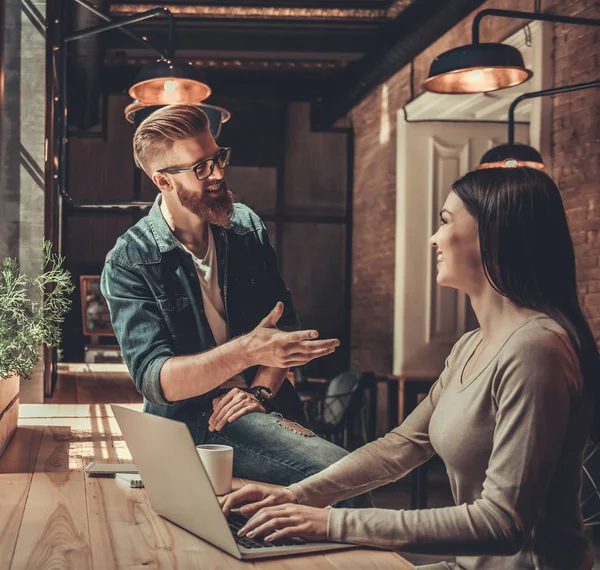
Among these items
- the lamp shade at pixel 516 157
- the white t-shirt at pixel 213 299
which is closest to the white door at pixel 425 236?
the lamp shade at pixel 516 157

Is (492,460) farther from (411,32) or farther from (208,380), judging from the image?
(411,32)

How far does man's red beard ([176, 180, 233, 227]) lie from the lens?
2098mm

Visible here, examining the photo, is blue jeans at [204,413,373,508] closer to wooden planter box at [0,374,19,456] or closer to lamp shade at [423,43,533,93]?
wooden planter box at [0,374,19,456]

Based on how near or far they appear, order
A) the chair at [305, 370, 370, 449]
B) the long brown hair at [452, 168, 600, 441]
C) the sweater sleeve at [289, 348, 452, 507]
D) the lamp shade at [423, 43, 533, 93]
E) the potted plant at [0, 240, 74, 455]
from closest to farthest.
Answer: the long brown hair at [452, 168, 600, 441] < the sweater sleeve at [289, 348, 452, 507] < the potted plant at [0, 240, 74, 455] < the lamp shade at [423, 43, 533, 93] < the chair at [305, 370, 370, 449]

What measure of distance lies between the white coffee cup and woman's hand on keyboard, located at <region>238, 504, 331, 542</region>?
0.27 m

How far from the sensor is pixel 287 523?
1.26m

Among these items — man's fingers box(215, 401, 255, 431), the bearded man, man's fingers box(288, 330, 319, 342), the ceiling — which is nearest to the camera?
man's fingers box(288, 330, 319, 342)

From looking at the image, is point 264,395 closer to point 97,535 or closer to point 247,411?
point 247,411

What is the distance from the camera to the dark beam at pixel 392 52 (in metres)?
6.14

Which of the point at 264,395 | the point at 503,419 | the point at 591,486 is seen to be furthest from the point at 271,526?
the point at 591,486

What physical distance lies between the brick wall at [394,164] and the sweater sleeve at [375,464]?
3.32 metres

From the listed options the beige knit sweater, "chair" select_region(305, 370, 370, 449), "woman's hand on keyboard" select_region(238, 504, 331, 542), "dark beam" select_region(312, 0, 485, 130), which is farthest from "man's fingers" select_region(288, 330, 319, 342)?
"dark beam" select_region(312, 0, 485, 130)

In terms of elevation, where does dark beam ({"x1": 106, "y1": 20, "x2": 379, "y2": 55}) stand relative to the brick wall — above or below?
above

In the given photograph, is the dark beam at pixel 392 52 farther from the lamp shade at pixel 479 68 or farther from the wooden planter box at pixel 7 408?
the wooden planter box at pixel 7 408
